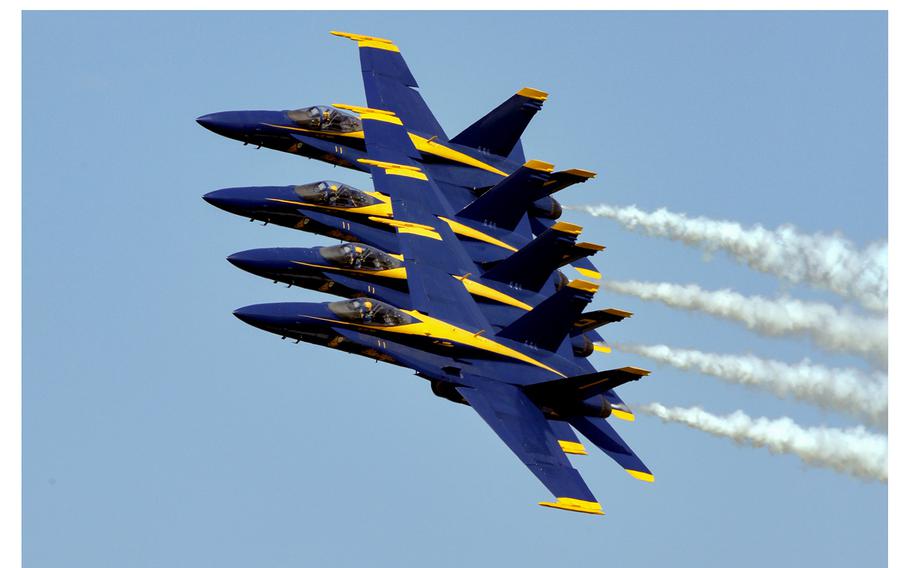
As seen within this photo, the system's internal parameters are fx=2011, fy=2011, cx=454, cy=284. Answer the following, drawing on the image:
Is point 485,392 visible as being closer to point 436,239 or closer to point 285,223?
point 436,239

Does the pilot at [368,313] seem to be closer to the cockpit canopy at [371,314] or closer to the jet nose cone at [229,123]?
the cockpit canopy at [371,314]

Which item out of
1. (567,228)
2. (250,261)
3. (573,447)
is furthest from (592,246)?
(250,261)

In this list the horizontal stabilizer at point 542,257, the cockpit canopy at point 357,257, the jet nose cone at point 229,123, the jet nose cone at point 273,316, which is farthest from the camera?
the jet nose cone at point 229,123

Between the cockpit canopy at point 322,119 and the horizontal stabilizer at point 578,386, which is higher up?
the cockpit canopy at point 322,119

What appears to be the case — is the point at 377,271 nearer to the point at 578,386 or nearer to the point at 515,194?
the point at 515,194

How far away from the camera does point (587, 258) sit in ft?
284

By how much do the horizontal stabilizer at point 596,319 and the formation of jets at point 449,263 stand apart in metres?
0.09

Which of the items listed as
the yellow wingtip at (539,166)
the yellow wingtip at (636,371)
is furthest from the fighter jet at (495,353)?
the yellow wingtip at (539,166)

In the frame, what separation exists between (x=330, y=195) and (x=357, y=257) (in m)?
4.48

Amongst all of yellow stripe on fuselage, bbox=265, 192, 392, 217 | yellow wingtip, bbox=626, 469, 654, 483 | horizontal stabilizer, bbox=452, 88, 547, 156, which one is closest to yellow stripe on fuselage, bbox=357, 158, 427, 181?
yellow stripe on fuselage, bbox=265, 192, 392, 217

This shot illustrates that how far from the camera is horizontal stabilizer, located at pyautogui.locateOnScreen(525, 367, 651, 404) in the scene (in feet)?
239

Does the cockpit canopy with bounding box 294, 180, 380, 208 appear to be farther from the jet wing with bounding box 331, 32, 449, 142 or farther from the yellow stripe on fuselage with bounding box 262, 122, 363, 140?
the jet wing with bounding box 331, 32, 449, 142

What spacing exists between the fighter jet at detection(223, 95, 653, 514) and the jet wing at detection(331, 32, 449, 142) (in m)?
11.2

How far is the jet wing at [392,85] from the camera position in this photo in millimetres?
87688
